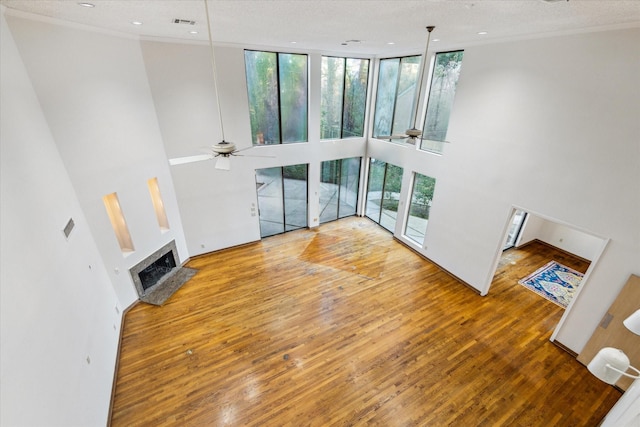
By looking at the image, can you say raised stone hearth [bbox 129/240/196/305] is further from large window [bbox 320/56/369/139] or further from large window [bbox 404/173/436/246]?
large window [bbox 404/173/436/246]

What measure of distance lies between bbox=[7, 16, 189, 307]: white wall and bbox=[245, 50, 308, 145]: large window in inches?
90.1

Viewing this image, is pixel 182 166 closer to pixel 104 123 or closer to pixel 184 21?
pixel 104 123

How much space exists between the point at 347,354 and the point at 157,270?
186 inches

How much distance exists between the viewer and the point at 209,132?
6.59m

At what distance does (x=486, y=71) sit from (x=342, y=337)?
19.1ft

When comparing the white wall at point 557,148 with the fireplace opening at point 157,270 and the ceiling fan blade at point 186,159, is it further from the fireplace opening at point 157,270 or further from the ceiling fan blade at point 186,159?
the fireplace opening at point 157,270

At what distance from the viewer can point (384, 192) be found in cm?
921

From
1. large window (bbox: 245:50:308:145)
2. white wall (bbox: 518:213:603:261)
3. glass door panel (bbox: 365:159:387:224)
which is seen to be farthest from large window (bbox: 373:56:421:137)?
white wall (bbox: 518:213:603:261)

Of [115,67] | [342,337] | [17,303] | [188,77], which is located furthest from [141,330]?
[188,77]

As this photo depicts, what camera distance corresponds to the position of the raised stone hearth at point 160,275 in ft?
19.9

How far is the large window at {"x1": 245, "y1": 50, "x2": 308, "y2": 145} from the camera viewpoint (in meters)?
6.86

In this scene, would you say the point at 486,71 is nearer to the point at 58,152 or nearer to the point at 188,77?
the point at 188,77

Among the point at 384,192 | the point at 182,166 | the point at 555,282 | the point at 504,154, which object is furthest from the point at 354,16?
the point at 555,282

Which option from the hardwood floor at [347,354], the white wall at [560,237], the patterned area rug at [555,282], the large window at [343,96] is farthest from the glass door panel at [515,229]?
the large window at [343,96]
